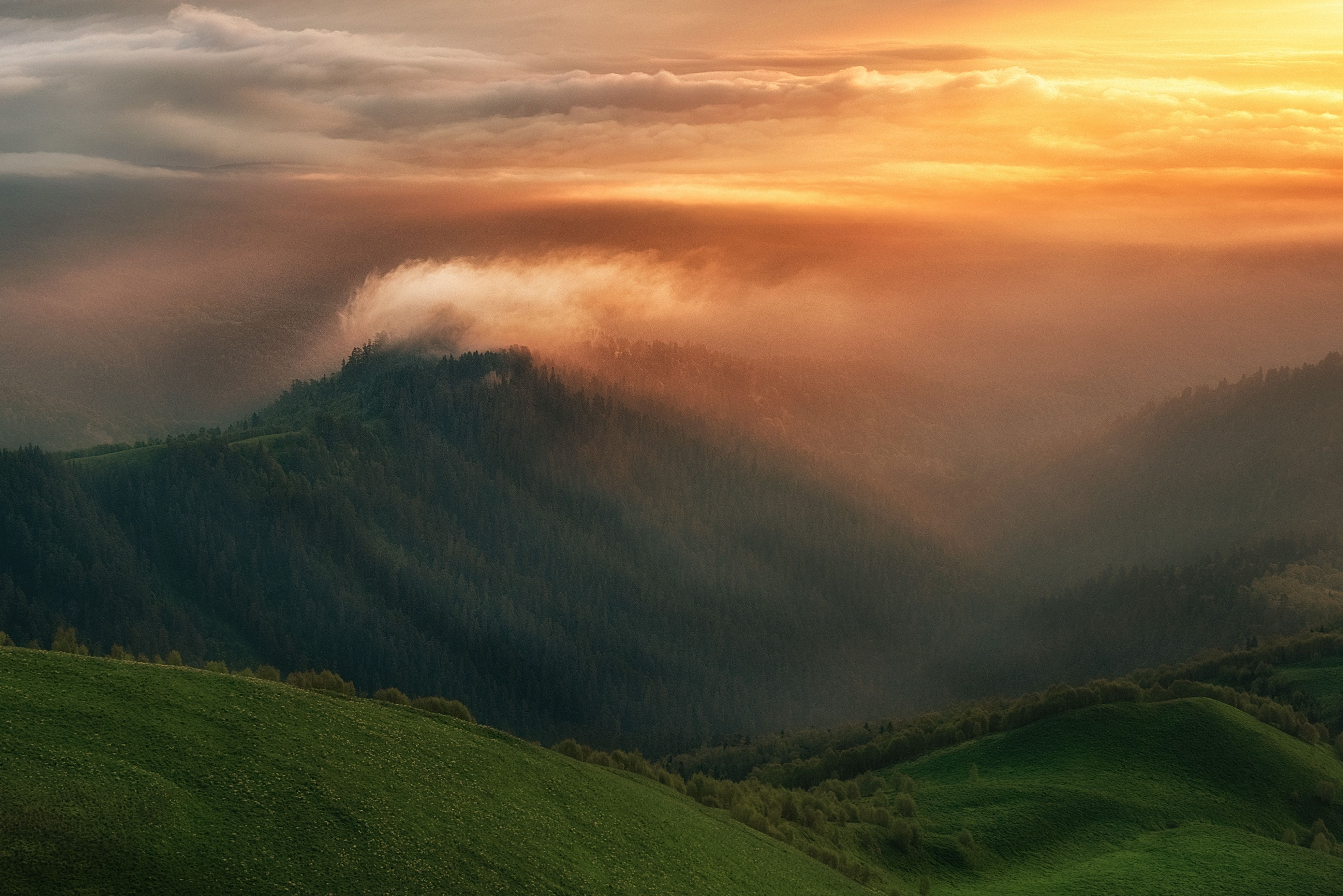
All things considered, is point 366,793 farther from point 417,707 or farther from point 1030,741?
point 1030,741

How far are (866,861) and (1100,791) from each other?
1857 inches

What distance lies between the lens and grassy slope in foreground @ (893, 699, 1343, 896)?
429ft

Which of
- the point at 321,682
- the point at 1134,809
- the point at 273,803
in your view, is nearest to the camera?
the point at 273,803

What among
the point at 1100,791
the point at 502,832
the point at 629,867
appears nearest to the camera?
the point at 502,832

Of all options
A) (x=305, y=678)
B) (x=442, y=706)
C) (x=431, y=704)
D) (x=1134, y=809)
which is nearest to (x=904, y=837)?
(x=1134, y=809)

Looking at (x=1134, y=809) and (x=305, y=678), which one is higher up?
(x=305, y=678)

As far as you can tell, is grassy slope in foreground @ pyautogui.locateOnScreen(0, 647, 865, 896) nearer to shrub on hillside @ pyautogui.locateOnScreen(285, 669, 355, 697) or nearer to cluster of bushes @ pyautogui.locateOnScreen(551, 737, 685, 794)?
shrub on hillside @ pyautogui.locateOnScreen(285, 669, 355, 697)

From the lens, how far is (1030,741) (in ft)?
639

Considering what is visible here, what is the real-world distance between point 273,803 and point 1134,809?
13046 centimetres

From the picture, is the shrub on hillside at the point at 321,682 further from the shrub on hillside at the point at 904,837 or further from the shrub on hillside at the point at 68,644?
the shrub on hillside at the point at 904,837

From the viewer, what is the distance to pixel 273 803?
6806cm

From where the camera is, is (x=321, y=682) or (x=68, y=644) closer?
(x=68, y=644)

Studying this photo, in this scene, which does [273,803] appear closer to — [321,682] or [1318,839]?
[321,682]

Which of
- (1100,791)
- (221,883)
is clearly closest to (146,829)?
(221,883)
